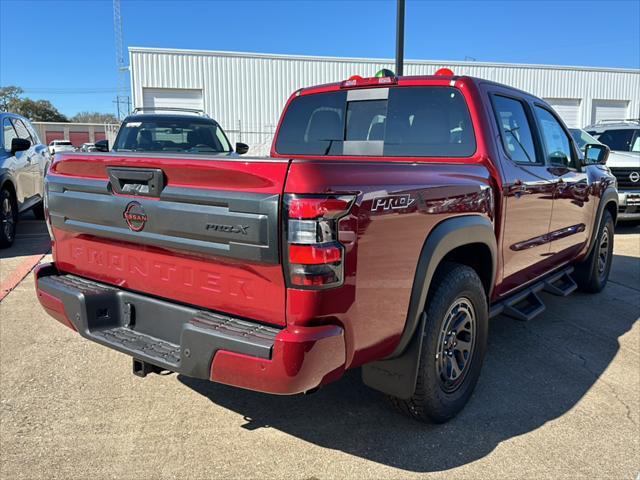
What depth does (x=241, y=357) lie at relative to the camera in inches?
83.6

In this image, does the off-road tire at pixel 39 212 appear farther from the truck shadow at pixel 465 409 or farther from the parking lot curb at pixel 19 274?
the truck shadow at pixel 465 409

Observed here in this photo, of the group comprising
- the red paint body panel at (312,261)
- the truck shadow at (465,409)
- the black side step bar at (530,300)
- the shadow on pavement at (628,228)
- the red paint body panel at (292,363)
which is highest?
the red paint body panel at (312,261)

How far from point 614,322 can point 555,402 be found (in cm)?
201

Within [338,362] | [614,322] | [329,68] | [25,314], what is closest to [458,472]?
[338,362]

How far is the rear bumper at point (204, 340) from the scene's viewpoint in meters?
2.07

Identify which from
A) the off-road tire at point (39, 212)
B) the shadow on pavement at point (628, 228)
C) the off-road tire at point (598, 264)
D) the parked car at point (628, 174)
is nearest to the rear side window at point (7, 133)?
the off-road tire at point (39, 212)

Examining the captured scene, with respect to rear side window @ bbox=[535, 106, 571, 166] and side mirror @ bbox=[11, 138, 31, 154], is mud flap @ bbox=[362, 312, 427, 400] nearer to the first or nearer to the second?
rear side window @ bbox=[535, 106, 571, 166]

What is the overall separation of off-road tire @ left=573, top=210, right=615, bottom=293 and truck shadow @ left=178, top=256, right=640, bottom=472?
1.14 m

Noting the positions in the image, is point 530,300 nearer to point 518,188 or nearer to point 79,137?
point 518,188

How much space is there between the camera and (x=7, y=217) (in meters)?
7.36

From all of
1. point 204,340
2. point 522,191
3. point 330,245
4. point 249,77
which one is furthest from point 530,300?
point 249,77

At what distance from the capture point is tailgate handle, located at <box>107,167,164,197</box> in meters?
2.44

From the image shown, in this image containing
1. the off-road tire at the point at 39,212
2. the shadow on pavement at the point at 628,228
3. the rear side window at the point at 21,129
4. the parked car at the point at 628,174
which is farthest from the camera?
the shadow on pavement at the point at 628,228

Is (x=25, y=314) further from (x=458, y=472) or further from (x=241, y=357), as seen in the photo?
(x=458, y=472)
